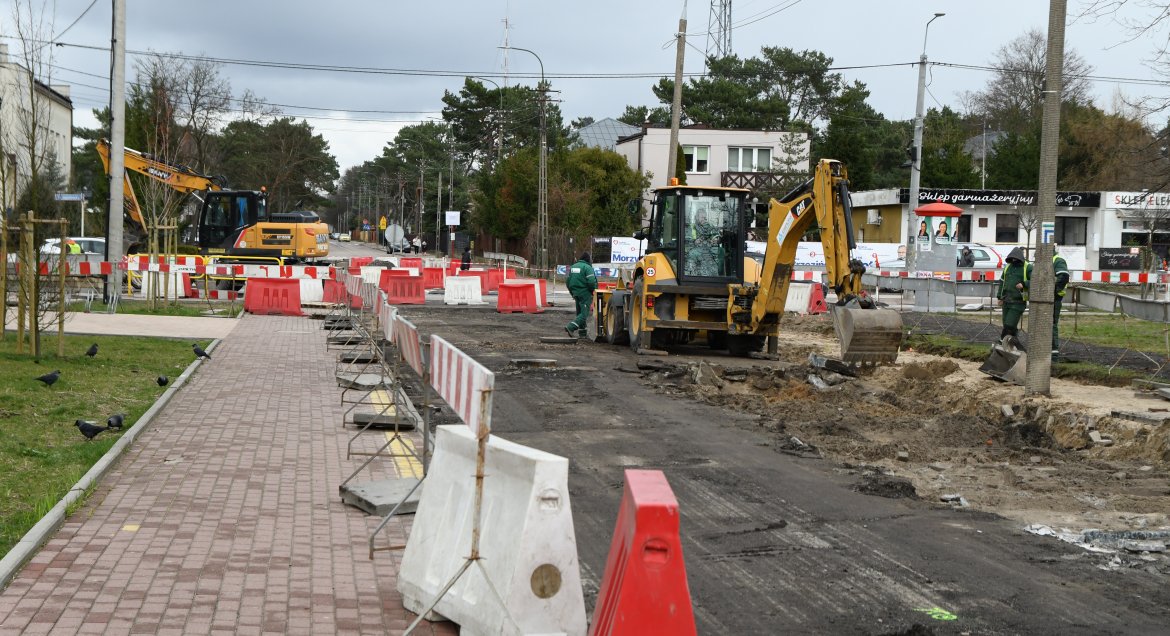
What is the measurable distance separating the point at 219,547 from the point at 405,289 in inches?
1055

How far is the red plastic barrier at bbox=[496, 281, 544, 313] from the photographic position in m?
31.6

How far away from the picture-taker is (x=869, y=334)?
15.7 metres

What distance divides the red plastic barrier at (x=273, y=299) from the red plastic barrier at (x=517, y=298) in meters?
5.59

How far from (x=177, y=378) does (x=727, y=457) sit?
7611 mm

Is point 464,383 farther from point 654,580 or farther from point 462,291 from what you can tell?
point 462,291

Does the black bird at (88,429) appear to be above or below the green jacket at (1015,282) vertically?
below

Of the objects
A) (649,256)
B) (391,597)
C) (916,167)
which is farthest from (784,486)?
(916,167)

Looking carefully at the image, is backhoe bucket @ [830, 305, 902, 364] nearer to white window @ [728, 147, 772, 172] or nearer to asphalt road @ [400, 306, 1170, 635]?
asphalt road @ [400, 306, 1170, 635]

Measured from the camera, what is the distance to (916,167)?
3803 centimetres

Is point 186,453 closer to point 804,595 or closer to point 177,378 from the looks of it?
point 177,378

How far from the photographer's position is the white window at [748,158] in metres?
69.8

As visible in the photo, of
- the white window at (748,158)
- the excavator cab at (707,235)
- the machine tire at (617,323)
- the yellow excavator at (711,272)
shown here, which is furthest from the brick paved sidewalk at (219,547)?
the white window at (748,158)

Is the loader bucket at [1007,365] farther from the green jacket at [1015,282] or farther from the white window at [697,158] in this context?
the white window at [697,158]

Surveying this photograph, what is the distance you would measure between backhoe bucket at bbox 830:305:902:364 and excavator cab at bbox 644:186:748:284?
3.99 m
